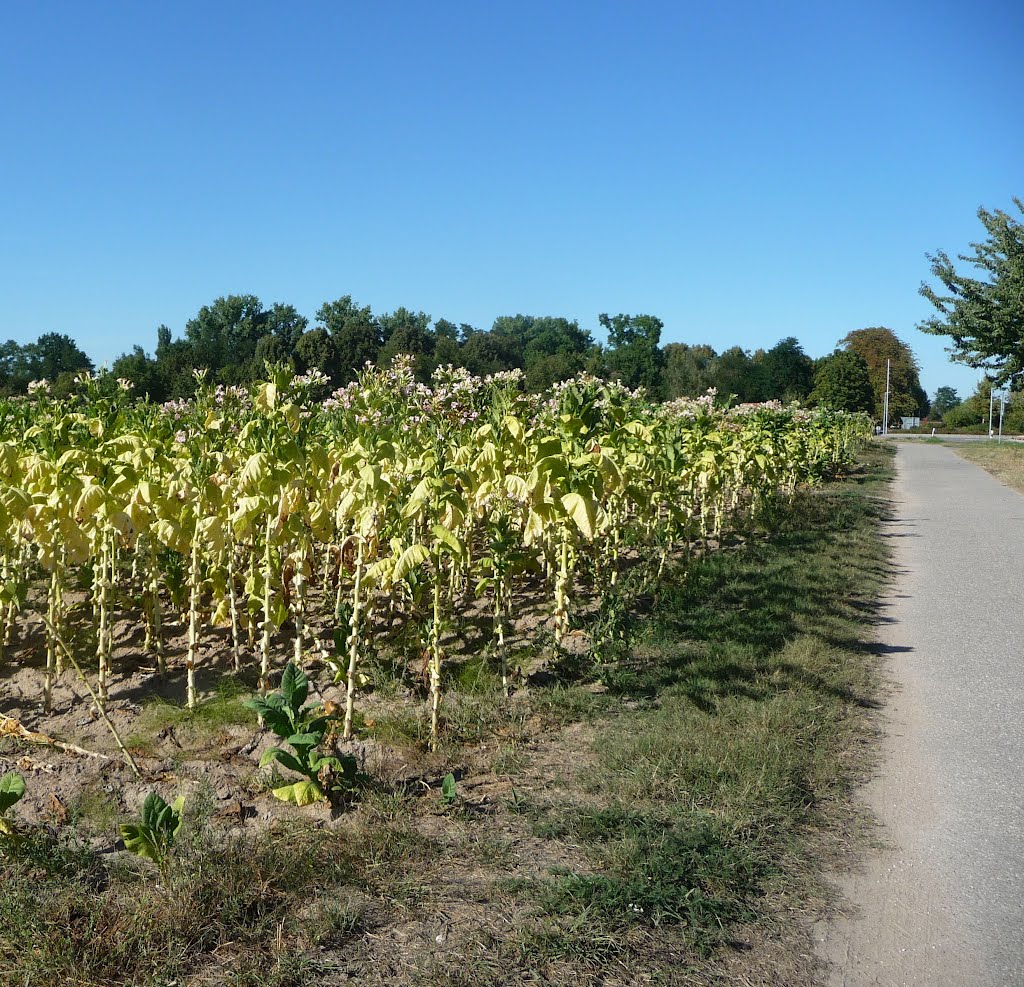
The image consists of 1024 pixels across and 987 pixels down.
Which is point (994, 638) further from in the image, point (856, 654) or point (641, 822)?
point (641, 822)

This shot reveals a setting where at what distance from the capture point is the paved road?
9.36ft

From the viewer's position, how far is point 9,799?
3.28m

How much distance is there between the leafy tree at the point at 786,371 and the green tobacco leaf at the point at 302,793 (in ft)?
228

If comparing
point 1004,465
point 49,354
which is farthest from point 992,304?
point 49,354

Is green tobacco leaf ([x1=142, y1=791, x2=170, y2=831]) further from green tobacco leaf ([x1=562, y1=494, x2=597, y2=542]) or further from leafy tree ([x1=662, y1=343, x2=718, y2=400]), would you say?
leafy tree ([x1=662, y1=343, x2=718, y2=400])

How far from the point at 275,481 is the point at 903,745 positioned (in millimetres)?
3389

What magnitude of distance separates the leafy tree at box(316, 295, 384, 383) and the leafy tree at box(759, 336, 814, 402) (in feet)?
100

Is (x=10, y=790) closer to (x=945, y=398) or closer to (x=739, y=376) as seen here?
(x=739, y=376)

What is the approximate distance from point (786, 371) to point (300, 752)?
3032 inches

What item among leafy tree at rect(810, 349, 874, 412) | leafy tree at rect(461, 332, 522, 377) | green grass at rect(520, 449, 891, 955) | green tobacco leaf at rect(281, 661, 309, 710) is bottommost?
green grass at rect(520, 449, 891, 955)

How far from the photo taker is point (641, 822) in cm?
355

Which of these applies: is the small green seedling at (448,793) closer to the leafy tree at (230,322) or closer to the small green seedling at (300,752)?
the small green seedling at (300,752)

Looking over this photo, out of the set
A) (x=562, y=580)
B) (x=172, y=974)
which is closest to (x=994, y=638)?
(x=562, y=580)

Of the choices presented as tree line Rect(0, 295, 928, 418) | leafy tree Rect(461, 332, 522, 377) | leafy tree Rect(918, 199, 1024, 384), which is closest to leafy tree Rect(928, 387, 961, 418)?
tree line Rect(0, 295, 928, 418)
